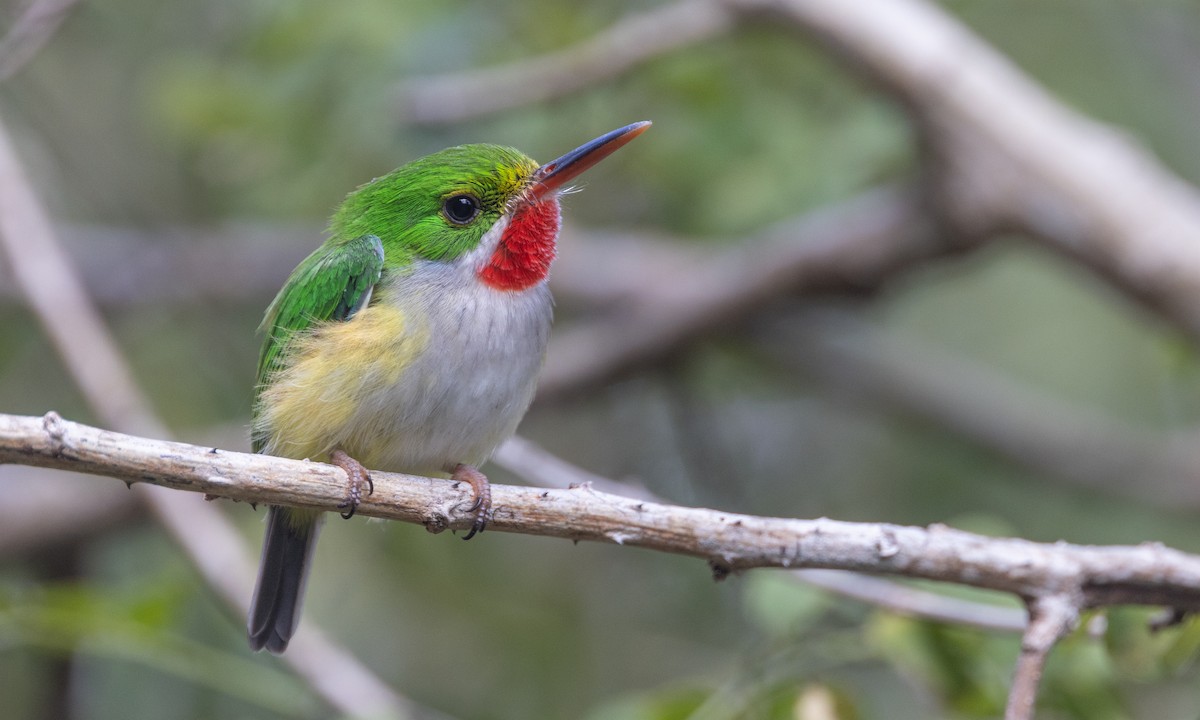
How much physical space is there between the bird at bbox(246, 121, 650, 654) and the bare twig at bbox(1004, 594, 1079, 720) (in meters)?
1.06

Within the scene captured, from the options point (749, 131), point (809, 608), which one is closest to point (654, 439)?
point (749, 131)

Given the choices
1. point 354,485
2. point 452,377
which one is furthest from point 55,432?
point 452,377

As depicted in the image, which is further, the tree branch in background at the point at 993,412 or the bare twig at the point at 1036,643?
the tree branch in background at the point at 993,412

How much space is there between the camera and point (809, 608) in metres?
2.83

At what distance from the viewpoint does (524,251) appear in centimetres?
293

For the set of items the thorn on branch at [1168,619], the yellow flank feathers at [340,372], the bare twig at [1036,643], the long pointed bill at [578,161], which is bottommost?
the bare twig at [1036,643]

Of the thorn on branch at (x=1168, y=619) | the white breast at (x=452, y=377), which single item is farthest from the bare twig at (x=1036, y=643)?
the white breast at (x=452, y=377)

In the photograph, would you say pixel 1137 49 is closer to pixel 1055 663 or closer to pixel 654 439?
pixel 654 439

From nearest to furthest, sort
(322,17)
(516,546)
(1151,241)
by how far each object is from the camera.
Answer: (1151,241), (322,17), (516,546)

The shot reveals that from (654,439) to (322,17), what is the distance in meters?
2.20

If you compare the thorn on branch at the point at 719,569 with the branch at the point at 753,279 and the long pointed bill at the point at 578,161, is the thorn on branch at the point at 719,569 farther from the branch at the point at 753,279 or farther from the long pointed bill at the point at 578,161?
the branch at the point at 753,279

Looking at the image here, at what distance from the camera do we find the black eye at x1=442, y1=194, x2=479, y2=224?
2.89 meters

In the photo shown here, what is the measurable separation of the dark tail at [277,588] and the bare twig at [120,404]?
16.4 inches

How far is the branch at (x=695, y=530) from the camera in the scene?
2082 millimetres
